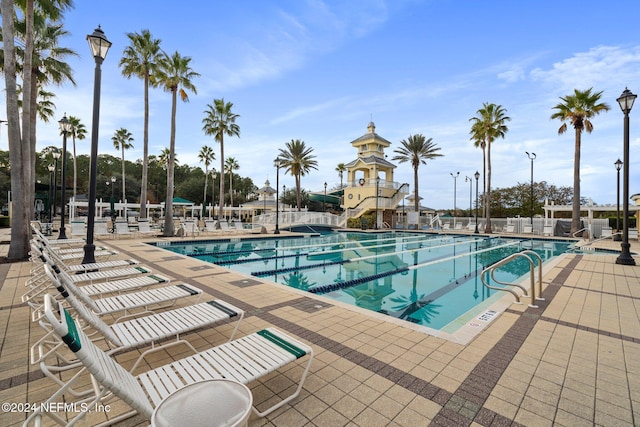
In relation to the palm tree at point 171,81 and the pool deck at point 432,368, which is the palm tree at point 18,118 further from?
the palm tree at point 171,81

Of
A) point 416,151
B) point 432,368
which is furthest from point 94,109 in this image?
point 416,151

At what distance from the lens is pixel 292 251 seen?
1486 centimetres

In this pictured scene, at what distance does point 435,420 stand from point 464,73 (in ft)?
73.1

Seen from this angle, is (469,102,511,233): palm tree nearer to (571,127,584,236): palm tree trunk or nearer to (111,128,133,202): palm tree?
(571,127,584,236): palm tree trunk

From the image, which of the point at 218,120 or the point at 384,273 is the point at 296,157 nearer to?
the point at 218,120

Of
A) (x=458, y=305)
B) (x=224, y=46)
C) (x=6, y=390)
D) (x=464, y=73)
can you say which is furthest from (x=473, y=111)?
(x=6, y=390)

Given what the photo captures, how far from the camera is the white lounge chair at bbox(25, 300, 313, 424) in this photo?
5.89 feet

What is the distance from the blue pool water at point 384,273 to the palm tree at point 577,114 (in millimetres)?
12265

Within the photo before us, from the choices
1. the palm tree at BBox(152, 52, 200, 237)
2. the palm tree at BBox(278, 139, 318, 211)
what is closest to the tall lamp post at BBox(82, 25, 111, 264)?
the palm tree at BBox(152, 52, 200, 237)

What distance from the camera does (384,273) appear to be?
33.0ft

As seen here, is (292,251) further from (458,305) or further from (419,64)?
(419,64)

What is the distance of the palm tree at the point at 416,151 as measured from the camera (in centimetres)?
3262

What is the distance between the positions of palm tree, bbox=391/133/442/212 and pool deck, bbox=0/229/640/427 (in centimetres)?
2872

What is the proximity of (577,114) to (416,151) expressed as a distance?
1391 centimetres
